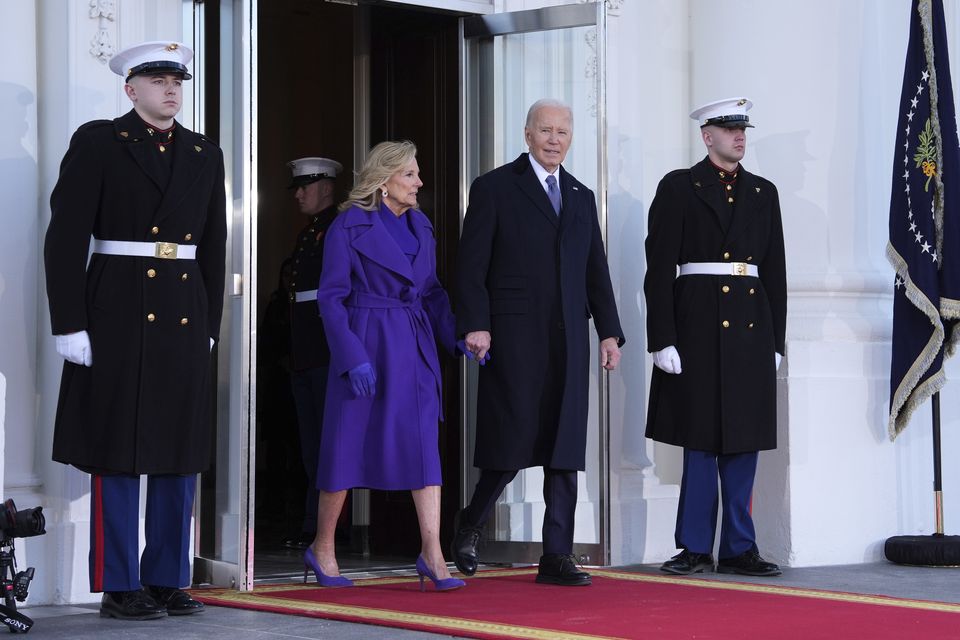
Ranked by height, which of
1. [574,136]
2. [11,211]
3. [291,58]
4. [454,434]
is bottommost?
[454,434]

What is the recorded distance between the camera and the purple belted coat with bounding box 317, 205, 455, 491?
17.6ft

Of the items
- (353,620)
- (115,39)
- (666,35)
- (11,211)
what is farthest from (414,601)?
(666,35)

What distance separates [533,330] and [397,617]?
1.44m

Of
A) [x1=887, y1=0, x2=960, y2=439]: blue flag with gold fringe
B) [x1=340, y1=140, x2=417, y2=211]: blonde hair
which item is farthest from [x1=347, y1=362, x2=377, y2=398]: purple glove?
[x1=887, y1=0, x2=960, y2=439]: blue flag with gold fringe

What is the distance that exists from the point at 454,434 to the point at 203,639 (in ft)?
8.36

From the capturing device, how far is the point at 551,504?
573cm

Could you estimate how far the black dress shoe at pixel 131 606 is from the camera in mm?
4773

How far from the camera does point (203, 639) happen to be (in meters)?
4.27

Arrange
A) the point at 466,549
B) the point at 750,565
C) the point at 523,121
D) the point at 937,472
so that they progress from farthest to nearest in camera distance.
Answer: the point at 523,121, the point at 937,472, the point at 750,565, the point at 466,549

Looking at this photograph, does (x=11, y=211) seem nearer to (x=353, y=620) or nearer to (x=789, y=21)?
(x=353, y=620)

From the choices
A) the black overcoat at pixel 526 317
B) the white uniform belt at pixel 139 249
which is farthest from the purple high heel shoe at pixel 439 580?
the white uniform belt at pixel 139 249

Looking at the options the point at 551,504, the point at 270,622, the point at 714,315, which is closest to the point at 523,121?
the point at 714,315

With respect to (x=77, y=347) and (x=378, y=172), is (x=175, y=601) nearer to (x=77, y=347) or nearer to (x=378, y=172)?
(x=77, y=347)

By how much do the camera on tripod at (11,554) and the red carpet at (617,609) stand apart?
80 cm
